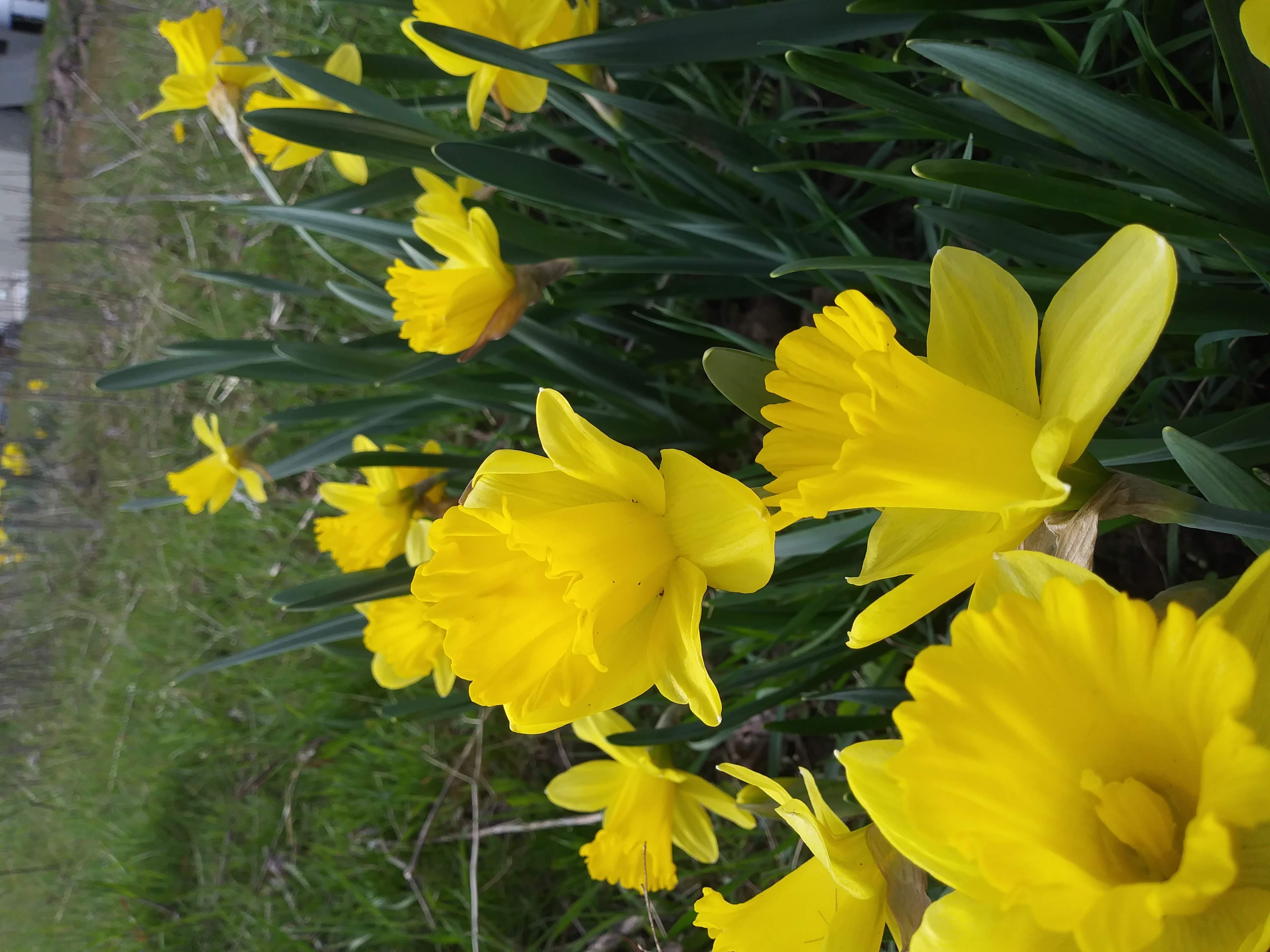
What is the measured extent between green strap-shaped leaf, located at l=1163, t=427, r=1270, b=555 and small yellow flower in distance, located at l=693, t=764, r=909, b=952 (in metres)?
0.40

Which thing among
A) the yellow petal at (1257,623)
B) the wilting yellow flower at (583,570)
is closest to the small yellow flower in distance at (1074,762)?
the yellow petal at (1257,623)

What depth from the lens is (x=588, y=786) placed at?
1598mm

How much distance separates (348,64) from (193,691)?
272 cm

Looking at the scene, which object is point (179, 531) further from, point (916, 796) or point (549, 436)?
point (916, 796)

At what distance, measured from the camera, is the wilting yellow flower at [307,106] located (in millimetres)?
1579

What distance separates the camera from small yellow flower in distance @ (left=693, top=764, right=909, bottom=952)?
734 mm

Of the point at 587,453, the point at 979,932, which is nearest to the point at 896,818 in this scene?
the point at 979,932

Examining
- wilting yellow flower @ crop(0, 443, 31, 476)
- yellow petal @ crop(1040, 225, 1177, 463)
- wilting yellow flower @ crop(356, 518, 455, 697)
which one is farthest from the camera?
wilting yellow flower @ crop(0, 443, 31, 476)

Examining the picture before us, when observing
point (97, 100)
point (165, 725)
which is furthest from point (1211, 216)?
point (97, 100)

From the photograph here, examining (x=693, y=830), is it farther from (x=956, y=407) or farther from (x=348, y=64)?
(x=348, y=64)

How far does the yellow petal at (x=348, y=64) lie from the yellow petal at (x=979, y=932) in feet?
5.37

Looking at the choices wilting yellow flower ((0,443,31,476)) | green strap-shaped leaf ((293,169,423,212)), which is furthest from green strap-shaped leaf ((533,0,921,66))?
wilting yellow flower ((0,443,31,476))

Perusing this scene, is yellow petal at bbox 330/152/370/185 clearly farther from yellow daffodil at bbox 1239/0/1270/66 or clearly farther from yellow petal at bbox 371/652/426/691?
yellow daffodil at bbox 1239/0/1270/66

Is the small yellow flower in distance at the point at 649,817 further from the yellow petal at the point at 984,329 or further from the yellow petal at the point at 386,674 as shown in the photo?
the yellow petal at the point at 984,329
